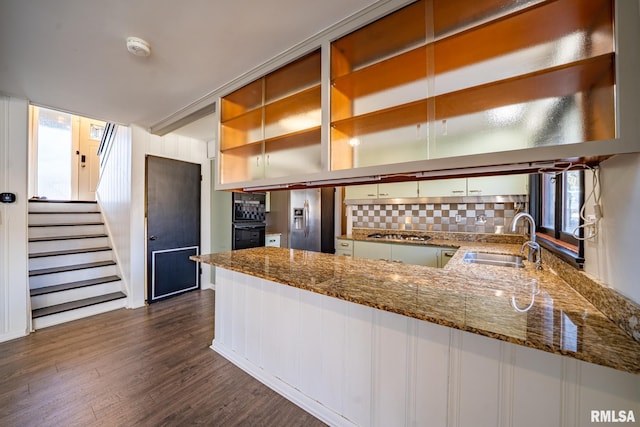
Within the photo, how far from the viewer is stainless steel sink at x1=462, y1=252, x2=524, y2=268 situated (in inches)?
86.7

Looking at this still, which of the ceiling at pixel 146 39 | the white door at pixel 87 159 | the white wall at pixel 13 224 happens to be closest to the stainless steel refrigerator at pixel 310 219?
the ceiling at pixel 146 39

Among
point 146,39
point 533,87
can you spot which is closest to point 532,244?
point 533,87

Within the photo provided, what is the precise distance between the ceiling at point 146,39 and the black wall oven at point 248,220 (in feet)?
5.59

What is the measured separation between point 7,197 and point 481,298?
396 cm

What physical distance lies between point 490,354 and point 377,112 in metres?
1.29

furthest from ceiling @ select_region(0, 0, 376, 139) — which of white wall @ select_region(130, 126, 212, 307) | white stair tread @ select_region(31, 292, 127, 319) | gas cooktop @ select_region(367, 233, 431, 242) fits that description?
gas cooktop @ select_region(367, 233, 431, 242)

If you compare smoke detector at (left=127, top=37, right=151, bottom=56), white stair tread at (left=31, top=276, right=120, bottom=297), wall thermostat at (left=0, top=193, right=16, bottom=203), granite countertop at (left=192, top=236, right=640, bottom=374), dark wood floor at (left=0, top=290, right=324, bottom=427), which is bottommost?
dark wood floor at (left=0, top=290, right=324, bottom=427)

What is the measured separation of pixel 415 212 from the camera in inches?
140

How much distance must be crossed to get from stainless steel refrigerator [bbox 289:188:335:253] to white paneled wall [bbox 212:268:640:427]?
2.48 m

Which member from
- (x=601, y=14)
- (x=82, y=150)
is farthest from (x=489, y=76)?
(x=82, y=150)

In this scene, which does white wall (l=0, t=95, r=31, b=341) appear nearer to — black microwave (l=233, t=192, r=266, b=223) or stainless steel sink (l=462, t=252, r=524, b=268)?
black microwave (l=233, t=192, r=266, b=223)

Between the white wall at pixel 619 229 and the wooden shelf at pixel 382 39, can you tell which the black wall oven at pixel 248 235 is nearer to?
the wooden shelf at pixel 382 39

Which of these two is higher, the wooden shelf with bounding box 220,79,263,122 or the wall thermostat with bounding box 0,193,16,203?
the wooden shelf with bounding box 220,79,263,122

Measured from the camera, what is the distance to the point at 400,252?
3086 millimetres
